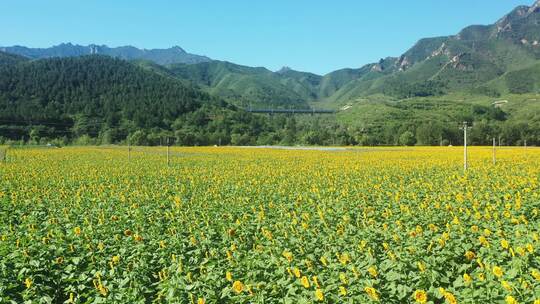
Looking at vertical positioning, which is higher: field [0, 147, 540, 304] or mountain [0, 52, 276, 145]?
mountain [0, 52, 276, 145]

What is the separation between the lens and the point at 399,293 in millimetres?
5555

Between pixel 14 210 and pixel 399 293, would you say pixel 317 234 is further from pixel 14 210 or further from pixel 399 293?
pixel 14 210

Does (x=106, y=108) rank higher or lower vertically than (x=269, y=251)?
higher

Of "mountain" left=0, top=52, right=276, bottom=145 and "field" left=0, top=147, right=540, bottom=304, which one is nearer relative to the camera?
"field" left=0, top=147, right=540, bottom=304

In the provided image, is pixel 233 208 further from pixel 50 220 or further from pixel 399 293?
pixel 399 293

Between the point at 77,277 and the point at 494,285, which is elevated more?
the point at 494,285

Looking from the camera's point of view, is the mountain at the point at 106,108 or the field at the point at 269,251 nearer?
the field at the point at 269,251

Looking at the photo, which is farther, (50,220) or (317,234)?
(50,220)

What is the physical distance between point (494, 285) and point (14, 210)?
40.9ft

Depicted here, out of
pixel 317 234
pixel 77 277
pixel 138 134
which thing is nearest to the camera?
pixel 77 277

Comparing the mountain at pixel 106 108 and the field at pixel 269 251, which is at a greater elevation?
the mountain at pixel 106 108

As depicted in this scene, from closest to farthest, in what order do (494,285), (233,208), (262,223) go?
(494,285)
(262,223)
(233,208)

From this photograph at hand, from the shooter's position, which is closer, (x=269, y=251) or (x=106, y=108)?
(x=269, y=251)

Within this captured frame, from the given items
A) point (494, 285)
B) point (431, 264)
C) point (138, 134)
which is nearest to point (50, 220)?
point (431, 264)
